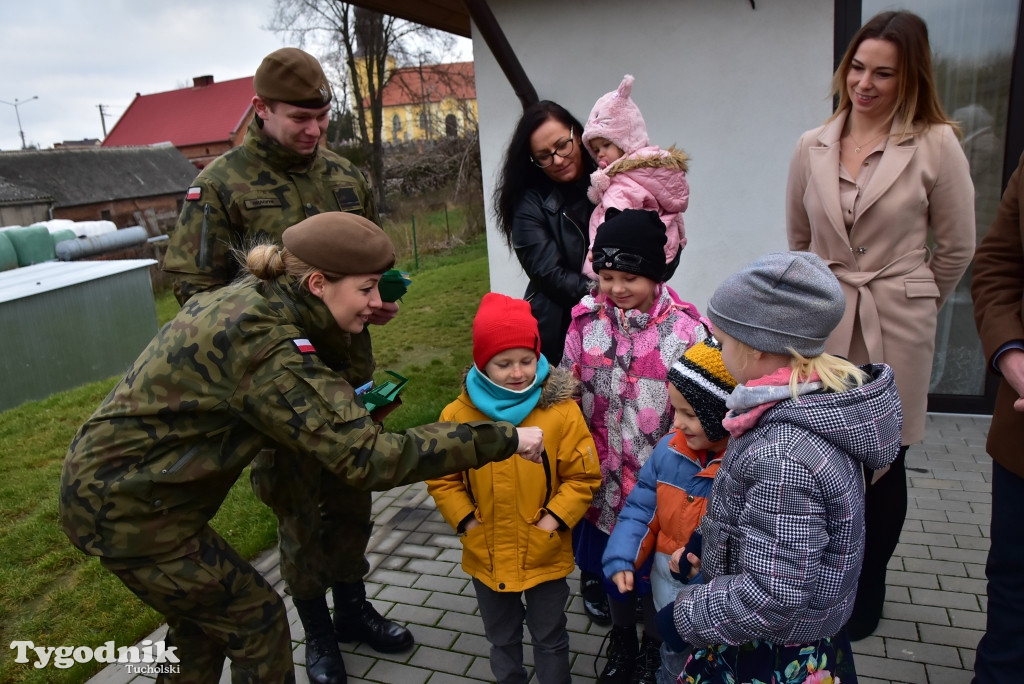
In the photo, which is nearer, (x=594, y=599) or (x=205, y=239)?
(x=205, y=239)

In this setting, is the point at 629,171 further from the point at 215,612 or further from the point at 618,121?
the point at 215,612

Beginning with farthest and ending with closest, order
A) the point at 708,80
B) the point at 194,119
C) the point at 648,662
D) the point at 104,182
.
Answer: the point at 194,119 → the point at 104,182 → the point at 708,80 → the point at 648,662

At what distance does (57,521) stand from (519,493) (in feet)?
12.0

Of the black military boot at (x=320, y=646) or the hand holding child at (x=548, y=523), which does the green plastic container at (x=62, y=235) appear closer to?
the black military boot at (x=320, y=646)

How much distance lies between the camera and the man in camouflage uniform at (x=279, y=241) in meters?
2.63

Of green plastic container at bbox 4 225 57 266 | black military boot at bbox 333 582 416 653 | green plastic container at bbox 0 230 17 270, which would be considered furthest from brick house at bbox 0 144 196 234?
black military boot at bbox 333 582 416 653

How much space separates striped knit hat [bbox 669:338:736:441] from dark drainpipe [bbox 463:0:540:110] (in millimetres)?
3000

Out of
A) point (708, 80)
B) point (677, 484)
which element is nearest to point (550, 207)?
point (677, 484)

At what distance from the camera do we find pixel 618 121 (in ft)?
8.96

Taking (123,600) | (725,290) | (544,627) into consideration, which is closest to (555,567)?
(544,627)

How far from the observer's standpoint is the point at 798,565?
1.48m

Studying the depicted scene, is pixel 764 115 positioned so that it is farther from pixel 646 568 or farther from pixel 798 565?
pixel 798 565

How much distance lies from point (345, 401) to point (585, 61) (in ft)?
13.0

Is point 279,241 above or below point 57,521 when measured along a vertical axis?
above
